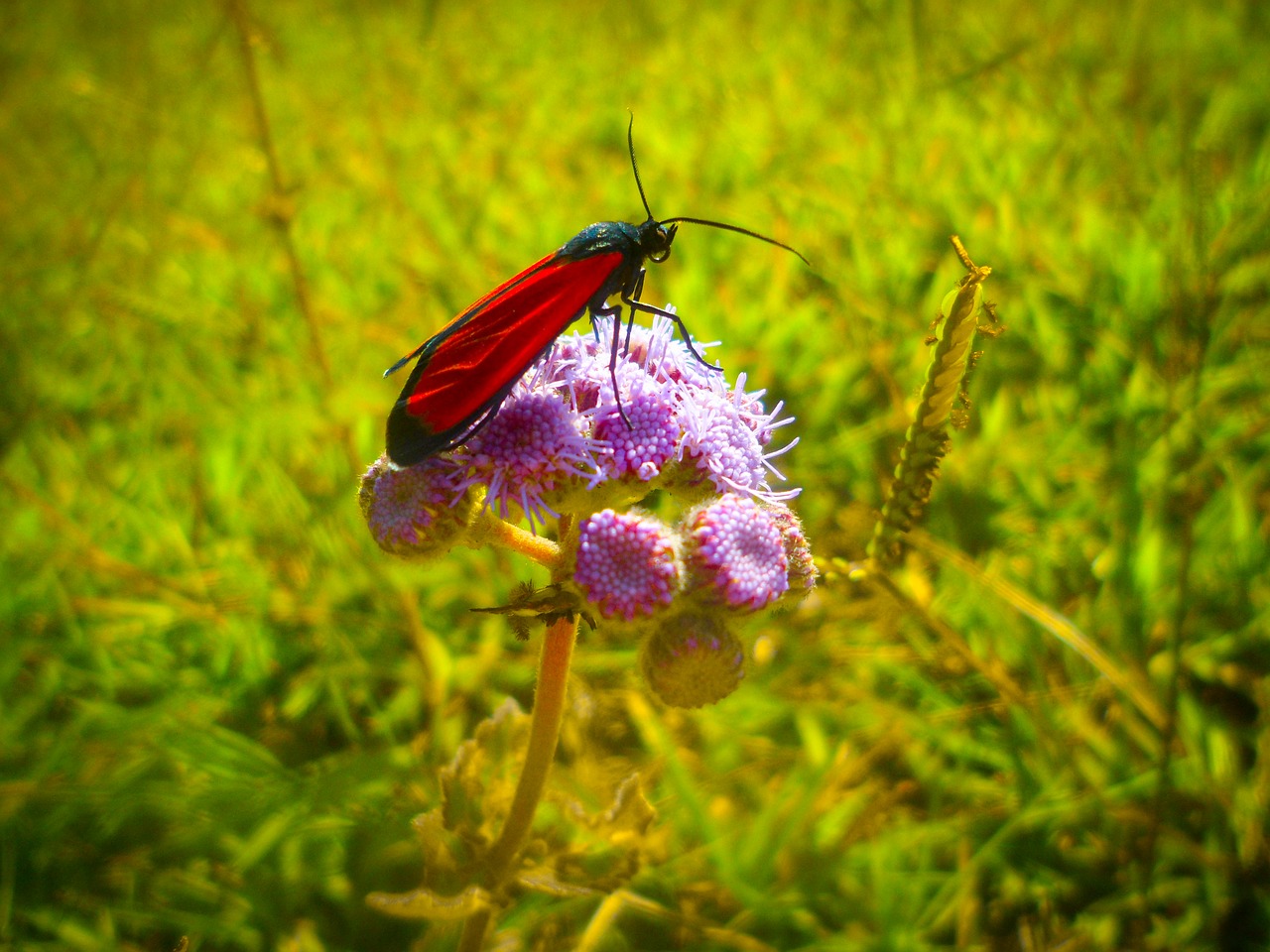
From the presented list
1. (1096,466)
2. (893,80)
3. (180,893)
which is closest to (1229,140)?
(893,80)

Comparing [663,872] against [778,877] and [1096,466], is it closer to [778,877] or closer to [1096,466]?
[778,877]

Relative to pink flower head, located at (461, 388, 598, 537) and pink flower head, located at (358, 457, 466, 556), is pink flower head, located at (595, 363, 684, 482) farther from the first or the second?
pink flower head, located at (358, 457, 466, 556)

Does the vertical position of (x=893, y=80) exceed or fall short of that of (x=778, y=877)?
it exceeds it

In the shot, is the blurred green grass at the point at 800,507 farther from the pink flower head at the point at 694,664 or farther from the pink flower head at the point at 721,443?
the pink flower head at the point at 694,664

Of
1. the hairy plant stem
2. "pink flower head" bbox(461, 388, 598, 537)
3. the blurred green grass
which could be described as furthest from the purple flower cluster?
the blurred green grass

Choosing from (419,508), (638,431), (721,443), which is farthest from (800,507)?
(419,508)
